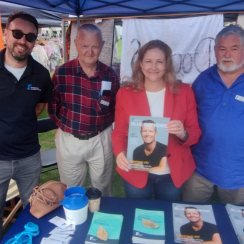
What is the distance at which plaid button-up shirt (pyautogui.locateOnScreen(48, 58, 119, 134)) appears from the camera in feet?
7.23

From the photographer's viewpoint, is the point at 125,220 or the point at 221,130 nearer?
the point at 125,220

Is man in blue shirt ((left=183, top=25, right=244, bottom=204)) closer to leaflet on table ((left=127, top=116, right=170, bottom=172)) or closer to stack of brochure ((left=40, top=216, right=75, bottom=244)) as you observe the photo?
leaflet on table ((left=127, top=116, right=170, bottom=172))

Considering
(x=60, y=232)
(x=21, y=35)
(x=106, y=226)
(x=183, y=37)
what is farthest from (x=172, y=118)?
(x=183, y=37)

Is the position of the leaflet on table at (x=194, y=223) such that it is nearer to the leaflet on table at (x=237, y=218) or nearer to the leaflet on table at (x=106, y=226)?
the leaflet on table at (x=237, y=218)

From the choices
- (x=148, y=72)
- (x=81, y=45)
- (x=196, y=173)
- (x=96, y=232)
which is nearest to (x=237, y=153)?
(x=196, y=173)

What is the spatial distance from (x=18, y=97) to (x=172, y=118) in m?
1.26

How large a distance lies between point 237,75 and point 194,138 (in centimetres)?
69

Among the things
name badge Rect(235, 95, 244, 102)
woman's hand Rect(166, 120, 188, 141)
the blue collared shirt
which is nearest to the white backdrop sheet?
the blue collared shirt

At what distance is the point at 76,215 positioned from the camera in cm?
132

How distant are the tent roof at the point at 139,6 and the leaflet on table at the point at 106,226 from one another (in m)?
2.23

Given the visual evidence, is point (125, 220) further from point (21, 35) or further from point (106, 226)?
point (21, 35)

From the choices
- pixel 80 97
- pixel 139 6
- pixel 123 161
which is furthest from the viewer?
pixel 139 6

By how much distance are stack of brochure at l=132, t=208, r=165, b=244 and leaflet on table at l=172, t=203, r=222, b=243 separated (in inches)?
3.4

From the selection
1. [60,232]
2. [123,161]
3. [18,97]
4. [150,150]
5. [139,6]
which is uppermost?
[139,6]
